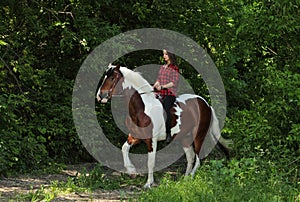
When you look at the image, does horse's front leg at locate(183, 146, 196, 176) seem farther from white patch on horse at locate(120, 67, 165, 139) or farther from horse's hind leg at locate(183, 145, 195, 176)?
white patch on horse at locate(120, 67, 165, 139)

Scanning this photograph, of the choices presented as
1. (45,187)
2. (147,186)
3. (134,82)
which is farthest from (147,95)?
(45,187)

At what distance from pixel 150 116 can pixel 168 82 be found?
632 mm

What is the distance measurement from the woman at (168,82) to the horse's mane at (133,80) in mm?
235

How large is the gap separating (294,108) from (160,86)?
2.15 metres

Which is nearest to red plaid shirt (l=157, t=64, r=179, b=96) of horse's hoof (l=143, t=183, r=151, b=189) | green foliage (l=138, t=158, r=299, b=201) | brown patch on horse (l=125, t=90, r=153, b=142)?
brown patch on horse (l=125, t=90, r=153, b=142)

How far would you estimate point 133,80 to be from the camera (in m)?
8.64

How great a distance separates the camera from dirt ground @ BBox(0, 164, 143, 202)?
746 centimetres

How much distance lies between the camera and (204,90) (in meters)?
12.8

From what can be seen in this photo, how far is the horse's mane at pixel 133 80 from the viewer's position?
8.61 m

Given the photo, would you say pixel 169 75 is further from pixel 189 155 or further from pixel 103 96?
pixel 189 155

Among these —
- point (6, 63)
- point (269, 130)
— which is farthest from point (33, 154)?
point (269, 130)

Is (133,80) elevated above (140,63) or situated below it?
below

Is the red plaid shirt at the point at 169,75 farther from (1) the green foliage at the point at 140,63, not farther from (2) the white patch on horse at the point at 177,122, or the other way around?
(1) the green foliage at the point at 140,63

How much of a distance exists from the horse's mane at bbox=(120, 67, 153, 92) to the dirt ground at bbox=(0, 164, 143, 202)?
159cm
